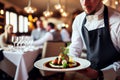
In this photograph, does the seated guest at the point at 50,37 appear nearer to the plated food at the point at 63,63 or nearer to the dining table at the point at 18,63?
the dining table at the point at 18,63

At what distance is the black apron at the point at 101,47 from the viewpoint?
98 centimetres

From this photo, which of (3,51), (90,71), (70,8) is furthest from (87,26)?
(70,8)

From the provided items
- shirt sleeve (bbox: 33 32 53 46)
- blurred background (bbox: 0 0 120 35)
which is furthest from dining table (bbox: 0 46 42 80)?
blurred background (bbox: 0 0 120 35)

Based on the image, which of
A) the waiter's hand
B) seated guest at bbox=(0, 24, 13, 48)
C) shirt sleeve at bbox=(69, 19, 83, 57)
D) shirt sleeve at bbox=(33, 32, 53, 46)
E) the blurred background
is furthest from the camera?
the blurred background

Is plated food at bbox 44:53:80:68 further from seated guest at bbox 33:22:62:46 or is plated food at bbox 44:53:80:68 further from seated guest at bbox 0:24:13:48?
seated guest at bbox 33:22:62:46

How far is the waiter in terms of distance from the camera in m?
0.97

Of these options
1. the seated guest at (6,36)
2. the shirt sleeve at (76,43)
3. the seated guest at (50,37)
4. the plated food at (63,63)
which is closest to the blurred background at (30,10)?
the seated guest at (50,37)

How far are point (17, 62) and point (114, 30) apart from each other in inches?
87.8

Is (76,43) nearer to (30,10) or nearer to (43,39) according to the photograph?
(43,39)

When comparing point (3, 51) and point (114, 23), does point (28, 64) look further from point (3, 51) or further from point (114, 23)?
point (114, 23)

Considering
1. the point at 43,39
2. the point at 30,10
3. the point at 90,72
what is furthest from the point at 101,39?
the point at 30,10

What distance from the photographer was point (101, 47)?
994mm

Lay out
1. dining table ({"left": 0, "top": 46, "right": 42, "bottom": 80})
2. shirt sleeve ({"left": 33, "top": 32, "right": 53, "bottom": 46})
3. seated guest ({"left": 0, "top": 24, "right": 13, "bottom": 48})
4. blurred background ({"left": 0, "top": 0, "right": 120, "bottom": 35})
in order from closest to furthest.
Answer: dining table ({"left": 0, "top": 46, "right": 42, "bottom": 80})
seated guest ({"left": 0, "top": 24, "right": 13, "bottom": 48})
shirt sleeve ({"left": 33, "top": 32, "right": 53, "bottom": 46})
blurred background ({"left": 0, "top": 0, "right": 120, "bottom": 35})

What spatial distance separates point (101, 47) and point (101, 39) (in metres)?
0.04
